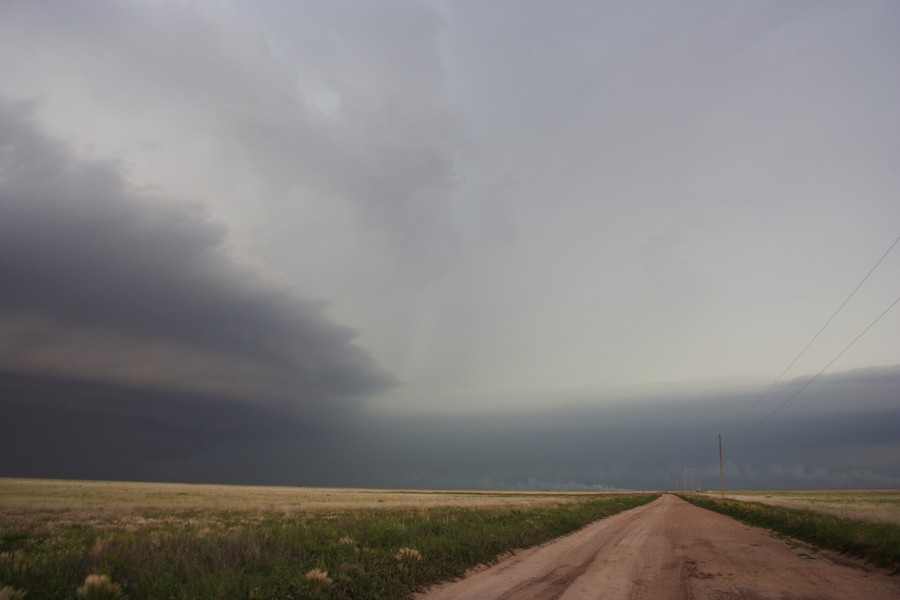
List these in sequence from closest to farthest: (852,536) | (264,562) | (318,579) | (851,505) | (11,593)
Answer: (11,593) < (318,579) < (264,562) < (852,536) < (851,505)

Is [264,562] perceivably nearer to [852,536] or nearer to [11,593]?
[11,593]

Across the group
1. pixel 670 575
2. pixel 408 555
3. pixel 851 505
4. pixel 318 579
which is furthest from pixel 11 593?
pixel 851 505

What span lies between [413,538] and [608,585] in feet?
24.9

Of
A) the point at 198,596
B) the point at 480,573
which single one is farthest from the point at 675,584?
the point at 198,596

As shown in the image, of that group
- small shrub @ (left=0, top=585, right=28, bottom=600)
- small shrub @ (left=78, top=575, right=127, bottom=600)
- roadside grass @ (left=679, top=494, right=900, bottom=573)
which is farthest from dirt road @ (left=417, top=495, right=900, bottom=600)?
small shrub @ (left=0, top=585, right=28, bottom=600)

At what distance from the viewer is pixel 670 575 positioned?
40.8 feet

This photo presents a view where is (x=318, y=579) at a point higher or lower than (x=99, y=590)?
lower

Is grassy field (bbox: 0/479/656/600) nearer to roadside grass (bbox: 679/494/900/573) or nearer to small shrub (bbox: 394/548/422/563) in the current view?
small shrub (bbox: 394/548/422/563)

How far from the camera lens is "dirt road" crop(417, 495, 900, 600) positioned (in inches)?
415

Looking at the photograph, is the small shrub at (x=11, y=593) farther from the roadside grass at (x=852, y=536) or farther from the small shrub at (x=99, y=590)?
the roadside grass at (x=852, y=536)

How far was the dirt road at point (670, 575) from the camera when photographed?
10547mm

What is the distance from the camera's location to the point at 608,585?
11.3 meters

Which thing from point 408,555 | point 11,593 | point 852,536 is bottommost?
point 408,555

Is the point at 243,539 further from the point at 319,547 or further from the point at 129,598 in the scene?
the point at 129,598
